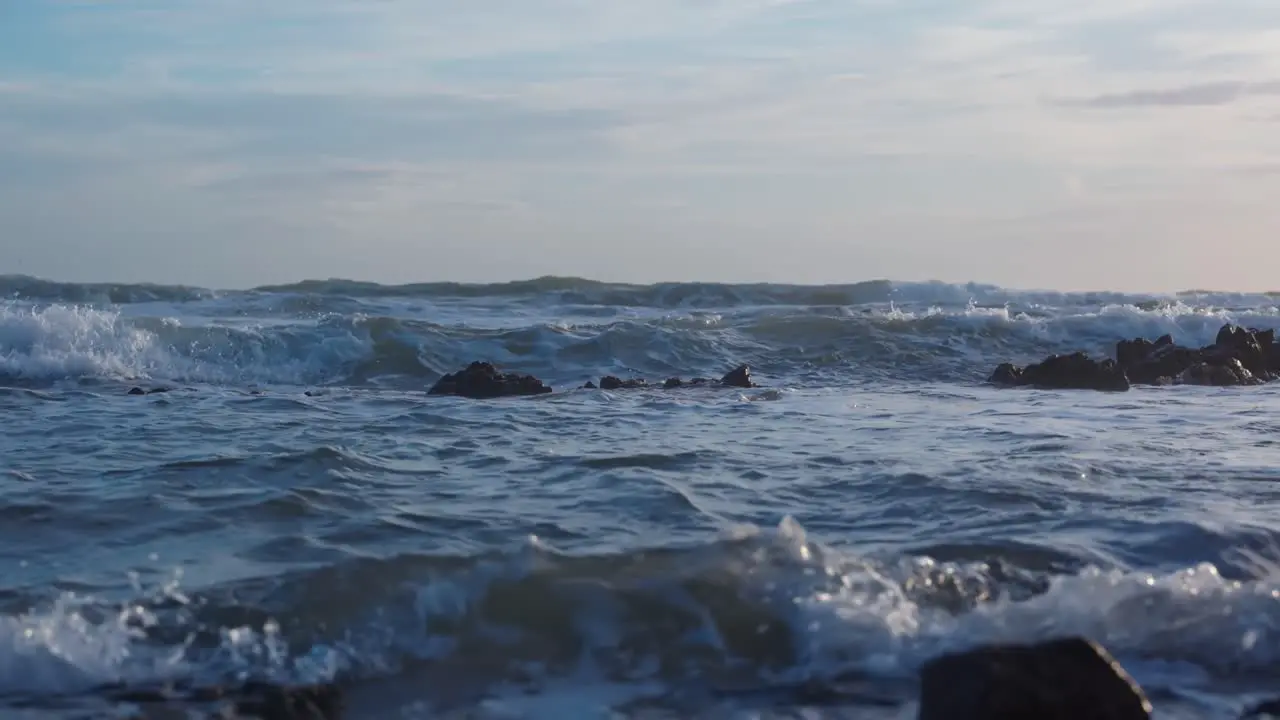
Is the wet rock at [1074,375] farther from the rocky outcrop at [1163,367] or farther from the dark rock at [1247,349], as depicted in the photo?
the dark rock at [1247,349]

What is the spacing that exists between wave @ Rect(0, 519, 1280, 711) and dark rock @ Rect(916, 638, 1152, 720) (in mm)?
872

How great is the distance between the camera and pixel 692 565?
16.0 feet

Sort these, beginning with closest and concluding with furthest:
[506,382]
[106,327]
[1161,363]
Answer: [506,382] → [1161,363] → [106,327]

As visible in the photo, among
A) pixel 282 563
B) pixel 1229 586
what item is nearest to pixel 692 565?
pixel 282 563

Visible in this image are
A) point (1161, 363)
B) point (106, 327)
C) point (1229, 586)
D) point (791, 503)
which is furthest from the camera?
point (106, 327)

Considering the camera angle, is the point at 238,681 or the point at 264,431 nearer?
the point at 238,681

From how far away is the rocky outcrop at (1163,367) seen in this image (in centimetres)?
1192

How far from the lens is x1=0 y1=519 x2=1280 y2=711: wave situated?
13.3ft

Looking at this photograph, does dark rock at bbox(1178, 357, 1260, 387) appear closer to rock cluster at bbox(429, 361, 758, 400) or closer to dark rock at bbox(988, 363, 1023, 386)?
dark rock at bbox(988, 363, 1023, 386)

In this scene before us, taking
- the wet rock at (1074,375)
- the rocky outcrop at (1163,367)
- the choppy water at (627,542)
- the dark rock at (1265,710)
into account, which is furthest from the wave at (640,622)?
the rocky outcrop at (1163,367)

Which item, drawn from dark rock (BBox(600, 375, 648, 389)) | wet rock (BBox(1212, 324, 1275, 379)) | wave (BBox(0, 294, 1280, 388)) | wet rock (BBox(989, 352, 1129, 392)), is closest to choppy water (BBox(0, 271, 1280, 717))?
wet rock (BBox(989, 352, 1129, 392))

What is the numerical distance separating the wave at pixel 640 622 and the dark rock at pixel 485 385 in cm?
578

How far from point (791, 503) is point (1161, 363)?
8.11 m

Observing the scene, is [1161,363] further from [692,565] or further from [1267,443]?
[692,565]
